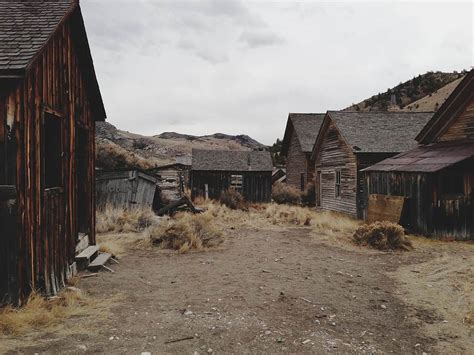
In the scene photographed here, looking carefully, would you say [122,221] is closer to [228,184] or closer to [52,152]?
[52,152]

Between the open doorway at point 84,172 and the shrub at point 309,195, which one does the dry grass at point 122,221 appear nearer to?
the open doorway at point 84,172

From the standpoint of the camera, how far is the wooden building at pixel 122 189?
55.9 feet

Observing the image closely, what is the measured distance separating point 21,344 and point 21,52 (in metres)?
3.84

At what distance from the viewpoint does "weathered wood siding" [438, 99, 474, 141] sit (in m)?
13.8

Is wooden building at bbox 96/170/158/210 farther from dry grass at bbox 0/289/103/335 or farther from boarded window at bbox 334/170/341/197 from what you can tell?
dry grass at bbox 0/289/103/335

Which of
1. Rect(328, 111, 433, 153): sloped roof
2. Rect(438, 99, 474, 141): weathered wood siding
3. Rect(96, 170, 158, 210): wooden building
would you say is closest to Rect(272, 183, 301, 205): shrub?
Rect(328, 111, 433, 153): sloped roof

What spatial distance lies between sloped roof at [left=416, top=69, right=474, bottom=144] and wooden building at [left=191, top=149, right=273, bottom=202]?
1155 cm

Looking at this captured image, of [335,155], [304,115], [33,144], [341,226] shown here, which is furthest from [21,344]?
[304,115]

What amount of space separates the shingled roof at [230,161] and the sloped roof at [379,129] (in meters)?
6.28

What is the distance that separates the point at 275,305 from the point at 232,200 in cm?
1739

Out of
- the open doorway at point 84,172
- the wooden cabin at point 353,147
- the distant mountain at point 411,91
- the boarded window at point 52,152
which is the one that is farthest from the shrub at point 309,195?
the distant mountain at point 411,91

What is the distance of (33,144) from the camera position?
234 inches

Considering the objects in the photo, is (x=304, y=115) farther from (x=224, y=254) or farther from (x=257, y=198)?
(x=224, y=254)

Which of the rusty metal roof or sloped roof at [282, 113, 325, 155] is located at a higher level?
sloped roof at [282, 113, 325, 155]
